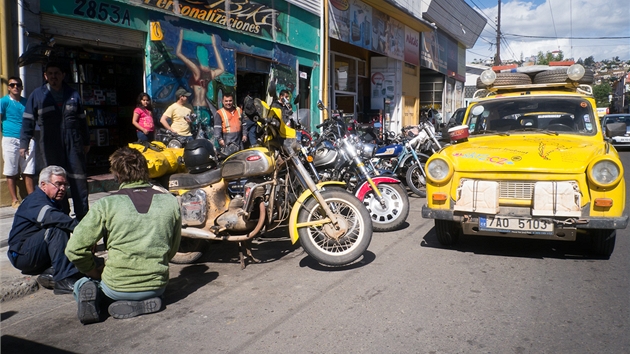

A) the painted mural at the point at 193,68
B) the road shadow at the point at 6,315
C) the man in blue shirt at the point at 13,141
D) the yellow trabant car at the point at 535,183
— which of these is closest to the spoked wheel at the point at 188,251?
the road shadow at the point at 6,315

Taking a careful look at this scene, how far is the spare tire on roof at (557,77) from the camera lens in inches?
280

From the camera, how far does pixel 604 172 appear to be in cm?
475

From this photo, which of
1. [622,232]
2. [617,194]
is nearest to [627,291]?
[617,194]

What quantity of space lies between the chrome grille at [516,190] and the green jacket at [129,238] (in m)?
3.24

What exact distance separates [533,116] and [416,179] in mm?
2961

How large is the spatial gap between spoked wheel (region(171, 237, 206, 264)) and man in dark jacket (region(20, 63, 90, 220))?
1.38 metres

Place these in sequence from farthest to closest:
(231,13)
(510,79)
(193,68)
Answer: (231,13) → (193,68) → (510,79)

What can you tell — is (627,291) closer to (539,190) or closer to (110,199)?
(539,190)

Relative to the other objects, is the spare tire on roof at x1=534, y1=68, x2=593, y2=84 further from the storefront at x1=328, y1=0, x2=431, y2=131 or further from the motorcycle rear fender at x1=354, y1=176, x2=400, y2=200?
the storefront at x1=328, y1=0, x2=431, y2=131

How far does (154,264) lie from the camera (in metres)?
3.90

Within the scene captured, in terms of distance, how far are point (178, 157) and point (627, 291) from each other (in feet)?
15.3

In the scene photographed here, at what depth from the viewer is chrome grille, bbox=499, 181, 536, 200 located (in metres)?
4.98

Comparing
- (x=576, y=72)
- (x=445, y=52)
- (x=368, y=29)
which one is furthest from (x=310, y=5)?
(x=445, y=52)

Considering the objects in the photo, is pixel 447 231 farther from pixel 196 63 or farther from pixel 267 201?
pixel 196 63
